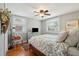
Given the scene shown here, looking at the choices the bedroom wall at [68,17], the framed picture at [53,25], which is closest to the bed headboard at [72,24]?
the bedroom wall at [68,17]

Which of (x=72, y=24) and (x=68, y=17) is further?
(x=68, y=17)

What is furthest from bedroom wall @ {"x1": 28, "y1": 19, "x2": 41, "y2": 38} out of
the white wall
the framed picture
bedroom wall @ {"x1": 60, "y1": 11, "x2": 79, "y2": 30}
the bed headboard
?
the bed headboard

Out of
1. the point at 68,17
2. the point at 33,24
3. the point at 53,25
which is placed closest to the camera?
the point at 68,17

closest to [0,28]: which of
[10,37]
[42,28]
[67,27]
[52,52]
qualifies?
[52,52]

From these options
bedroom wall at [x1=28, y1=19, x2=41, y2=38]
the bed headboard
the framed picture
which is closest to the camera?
the bed headboard

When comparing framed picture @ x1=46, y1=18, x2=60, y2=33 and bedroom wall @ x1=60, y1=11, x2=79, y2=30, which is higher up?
bedroom wall @ x1=60, y1=11, x2=79, y2=30

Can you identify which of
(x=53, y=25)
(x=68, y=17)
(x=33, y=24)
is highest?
(x=68, y=17)

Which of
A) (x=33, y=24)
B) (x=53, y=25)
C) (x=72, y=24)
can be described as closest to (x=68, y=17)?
(x=72, y=24)

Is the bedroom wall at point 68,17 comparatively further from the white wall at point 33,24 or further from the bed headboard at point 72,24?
the white wall at point 33,24

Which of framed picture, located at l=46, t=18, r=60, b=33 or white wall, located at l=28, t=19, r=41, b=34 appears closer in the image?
framed picture, located at l=46, t=18, r=60, b=33

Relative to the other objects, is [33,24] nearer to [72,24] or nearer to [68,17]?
[68,17]

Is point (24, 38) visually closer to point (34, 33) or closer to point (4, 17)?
Answer: point (34, 33)

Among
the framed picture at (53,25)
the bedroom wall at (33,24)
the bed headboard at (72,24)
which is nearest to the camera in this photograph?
the bed headboard at (72,24)

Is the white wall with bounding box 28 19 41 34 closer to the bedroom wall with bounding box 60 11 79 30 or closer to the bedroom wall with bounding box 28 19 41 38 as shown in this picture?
the bedroom wall with bounding box 28 19 41 38
